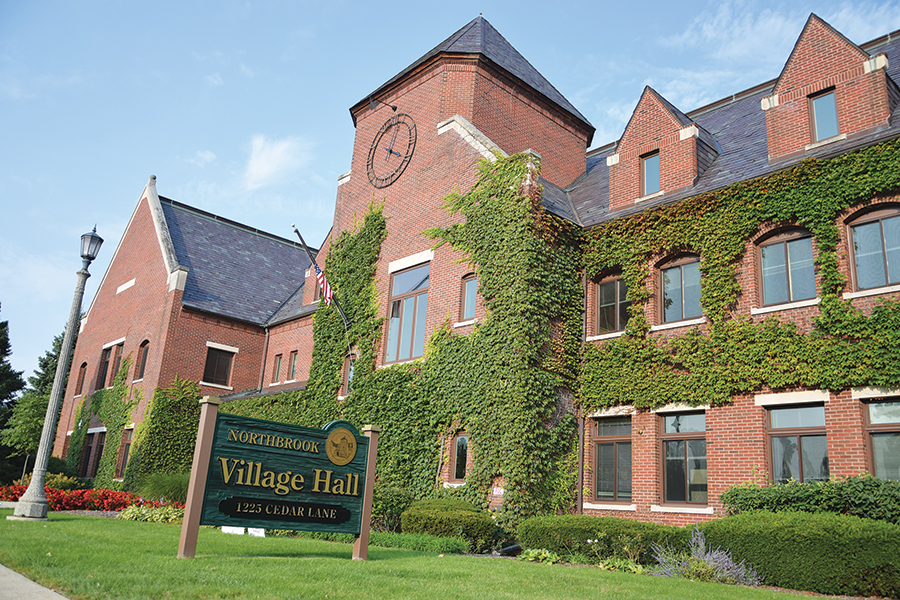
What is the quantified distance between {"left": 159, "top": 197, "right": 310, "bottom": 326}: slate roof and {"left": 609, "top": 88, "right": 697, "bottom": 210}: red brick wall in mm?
18506

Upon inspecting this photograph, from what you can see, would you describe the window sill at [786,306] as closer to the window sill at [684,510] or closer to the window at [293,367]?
the window sill at [684,510]

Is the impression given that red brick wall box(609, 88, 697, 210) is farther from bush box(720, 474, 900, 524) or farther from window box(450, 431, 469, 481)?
bush box(720, 474, 900, 524)

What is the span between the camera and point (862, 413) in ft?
41.0

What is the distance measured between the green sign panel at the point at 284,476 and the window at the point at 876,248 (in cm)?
1037

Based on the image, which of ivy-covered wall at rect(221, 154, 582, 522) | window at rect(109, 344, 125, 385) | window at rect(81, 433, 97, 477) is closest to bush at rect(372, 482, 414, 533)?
ivy-covered wall at rect(221, 154, 582, 522)

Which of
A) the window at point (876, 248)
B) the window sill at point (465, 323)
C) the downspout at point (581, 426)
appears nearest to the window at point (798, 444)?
the window at point (876, 248)

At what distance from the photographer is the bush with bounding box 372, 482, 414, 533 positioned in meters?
16.5

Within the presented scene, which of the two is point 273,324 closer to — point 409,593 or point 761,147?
point 761,147

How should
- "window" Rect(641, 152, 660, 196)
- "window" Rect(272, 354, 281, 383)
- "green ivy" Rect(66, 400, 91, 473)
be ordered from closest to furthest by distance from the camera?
"window" Rect(641, 152, 660, 196) < "window" Rect(272, 354, 281, 383) < "green ivy" Rect(66, 400, 91, 473)

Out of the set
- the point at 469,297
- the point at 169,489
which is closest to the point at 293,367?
the point at 169,489

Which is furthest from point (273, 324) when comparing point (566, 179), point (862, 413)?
point (862, 413)

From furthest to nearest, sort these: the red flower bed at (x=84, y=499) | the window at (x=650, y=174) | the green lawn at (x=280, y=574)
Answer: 1. the red flower bed at (x=84, y=499)
2. the window at (x=650, y=174)
3. the green lawn at (x=280, y=574)

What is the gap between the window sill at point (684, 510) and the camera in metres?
13.9

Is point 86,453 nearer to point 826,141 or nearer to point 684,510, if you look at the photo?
point 684,510
